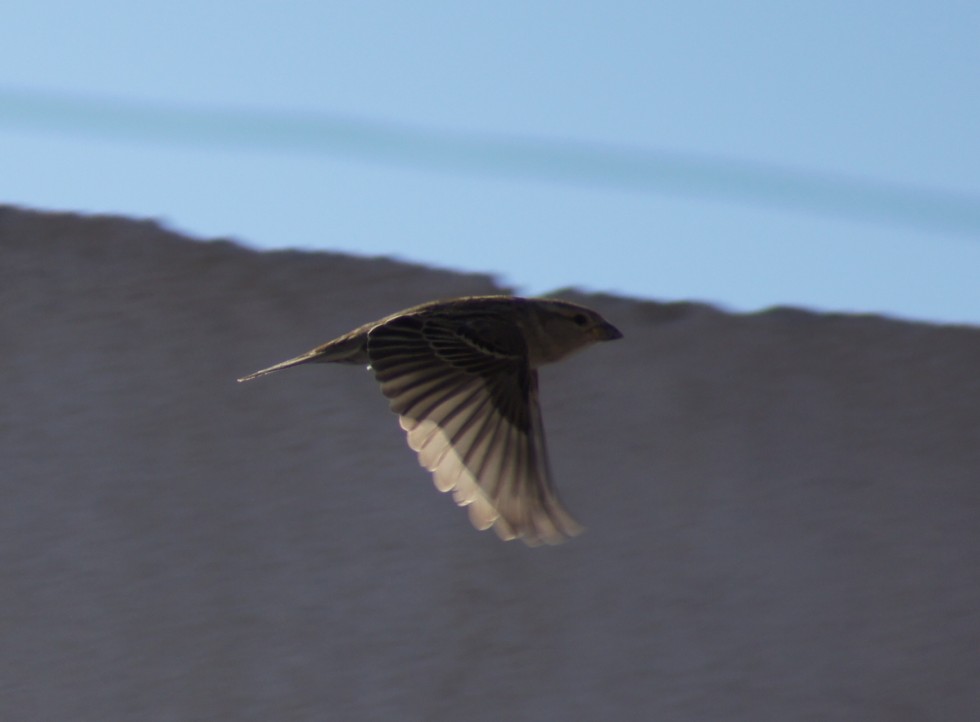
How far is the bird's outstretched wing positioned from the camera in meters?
3.01

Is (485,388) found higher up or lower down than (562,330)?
lower down

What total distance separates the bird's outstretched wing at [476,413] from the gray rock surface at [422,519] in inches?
20.3

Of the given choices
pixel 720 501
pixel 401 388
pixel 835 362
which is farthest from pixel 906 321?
pixel 401 388

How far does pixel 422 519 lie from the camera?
3.70 metres

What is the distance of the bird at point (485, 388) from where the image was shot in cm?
304

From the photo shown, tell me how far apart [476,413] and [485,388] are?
56 millimetres

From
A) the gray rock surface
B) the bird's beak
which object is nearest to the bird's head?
the bird's beak

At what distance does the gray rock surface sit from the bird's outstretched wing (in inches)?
20.3

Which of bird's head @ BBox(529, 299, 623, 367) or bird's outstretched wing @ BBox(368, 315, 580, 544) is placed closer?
bird's outstretched wing @ BBox(368, 315, 580, 544)

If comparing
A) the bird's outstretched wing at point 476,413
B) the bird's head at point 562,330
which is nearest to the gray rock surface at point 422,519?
the bird's outstretched wing at point 476,413

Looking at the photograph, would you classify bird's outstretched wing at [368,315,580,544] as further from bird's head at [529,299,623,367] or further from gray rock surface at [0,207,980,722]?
gray rock surface at [0,207,980,722]

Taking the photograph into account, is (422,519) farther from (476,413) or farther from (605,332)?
(605,332)

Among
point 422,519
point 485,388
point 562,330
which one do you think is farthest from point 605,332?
point 422,519

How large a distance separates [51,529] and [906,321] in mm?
2197
